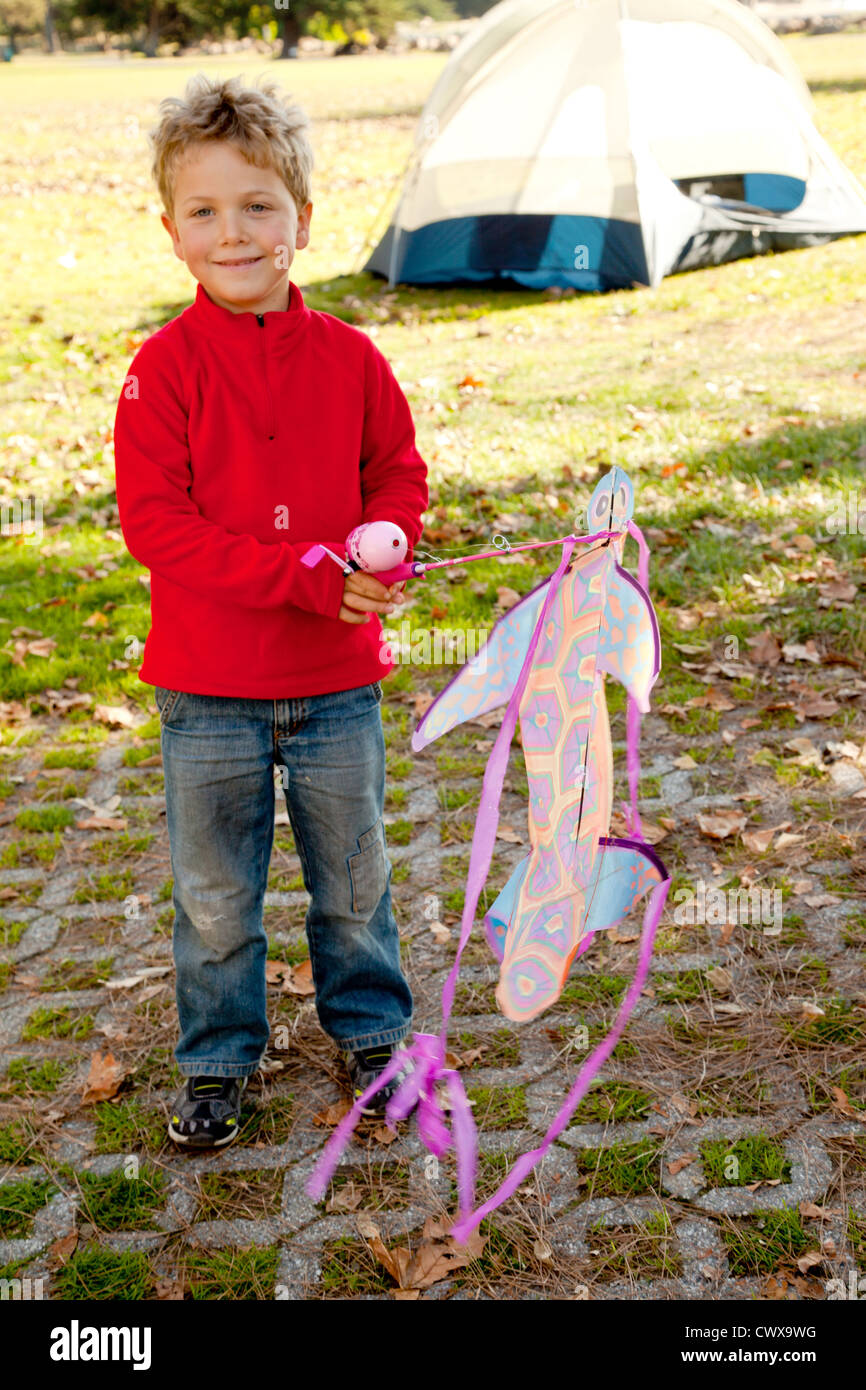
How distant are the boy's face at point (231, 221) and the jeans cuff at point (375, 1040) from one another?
1.56 meters

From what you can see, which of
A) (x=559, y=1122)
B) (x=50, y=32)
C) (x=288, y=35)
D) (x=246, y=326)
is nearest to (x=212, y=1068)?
(x=559, y=1122)

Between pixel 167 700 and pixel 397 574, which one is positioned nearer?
pixel 397 574

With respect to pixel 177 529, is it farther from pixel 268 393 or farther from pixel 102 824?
pixel 102 824

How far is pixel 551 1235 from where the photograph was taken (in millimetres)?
2287

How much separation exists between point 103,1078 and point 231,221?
190 cm

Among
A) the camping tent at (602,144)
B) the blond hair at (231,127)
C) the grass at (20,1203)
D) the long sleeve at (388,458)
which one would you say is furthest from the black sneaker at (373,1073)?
the camping tent at (602,144)

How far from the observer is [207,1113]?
2.55m

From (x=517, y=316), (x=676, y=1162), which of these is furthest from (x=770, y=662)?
(x=517, y=316)

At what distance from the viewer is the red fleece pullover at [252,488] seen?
210 cm

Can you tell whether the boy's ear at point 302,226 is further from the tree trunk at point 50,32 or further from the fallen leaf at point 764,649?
the tree trunk at point 50,32

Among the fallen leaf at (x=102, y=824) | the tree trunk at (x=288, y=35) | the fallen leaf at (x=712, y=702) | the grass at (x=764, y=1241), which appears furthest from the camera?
the tree trunk at (x=288, y=35)

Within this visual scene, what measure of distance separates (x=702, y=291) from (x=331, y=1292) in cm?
894

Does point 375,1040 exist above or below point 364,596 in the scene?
below

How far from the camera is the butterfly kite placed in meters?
1.98
